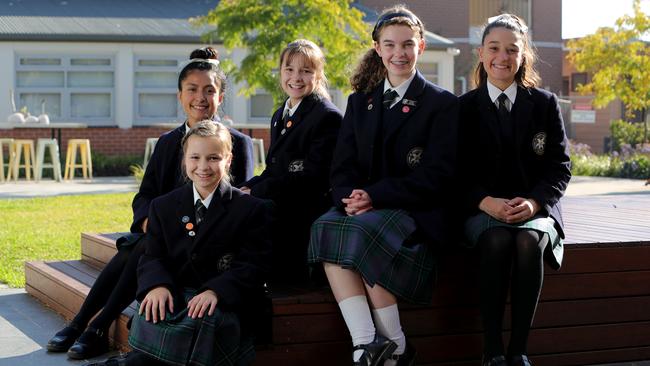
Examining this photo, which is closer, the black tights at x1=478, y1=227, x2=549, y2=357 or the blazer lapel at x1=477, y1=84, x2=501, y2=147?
the black tights at x1=478, y1=227, x2=549, y2=357

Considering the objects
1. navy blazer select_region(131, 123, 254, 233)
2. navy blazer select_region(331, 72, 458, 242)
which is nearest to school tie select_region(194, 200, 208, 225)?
navy blazer select_region(331, 72, 458, 242)

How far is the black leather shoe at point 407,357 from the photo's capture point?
162 inches

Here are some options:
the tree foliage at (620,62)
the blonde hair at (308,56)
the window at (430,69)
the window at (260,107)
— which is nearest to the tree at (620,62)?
the tree foliage at (620,62)

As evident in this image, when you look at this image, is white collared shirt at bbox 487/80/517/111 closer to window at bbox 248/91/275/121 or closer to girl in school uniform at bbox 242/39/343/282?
girl in school uniform at bbox 242/39/343/282

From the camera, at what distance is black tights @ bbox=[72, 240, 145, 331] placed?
189 inches

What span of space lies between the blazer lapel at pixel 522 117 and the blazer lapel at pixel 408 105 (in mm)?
437

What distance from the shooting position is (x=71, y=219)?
10.5m

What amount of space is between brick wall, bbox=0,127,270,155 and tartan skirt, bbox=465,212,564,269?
15705 mm

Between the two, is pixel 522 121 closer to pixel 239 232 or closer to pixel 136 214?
pixel 239 232

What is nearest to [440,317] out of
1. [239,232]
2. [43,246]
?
[239,232]

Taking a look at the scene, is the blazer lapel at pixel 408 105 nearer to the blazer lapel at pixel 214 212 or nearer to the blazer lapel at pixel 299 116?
the blazer lapel at pixel 299 116

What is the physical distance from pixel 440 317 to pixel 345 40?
→ 37.7 feet

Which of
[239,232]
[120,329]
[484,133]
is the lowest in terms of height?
[120,329]

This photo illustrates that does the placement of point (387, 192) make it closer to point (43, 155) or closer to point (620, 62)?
point (43, 155)
